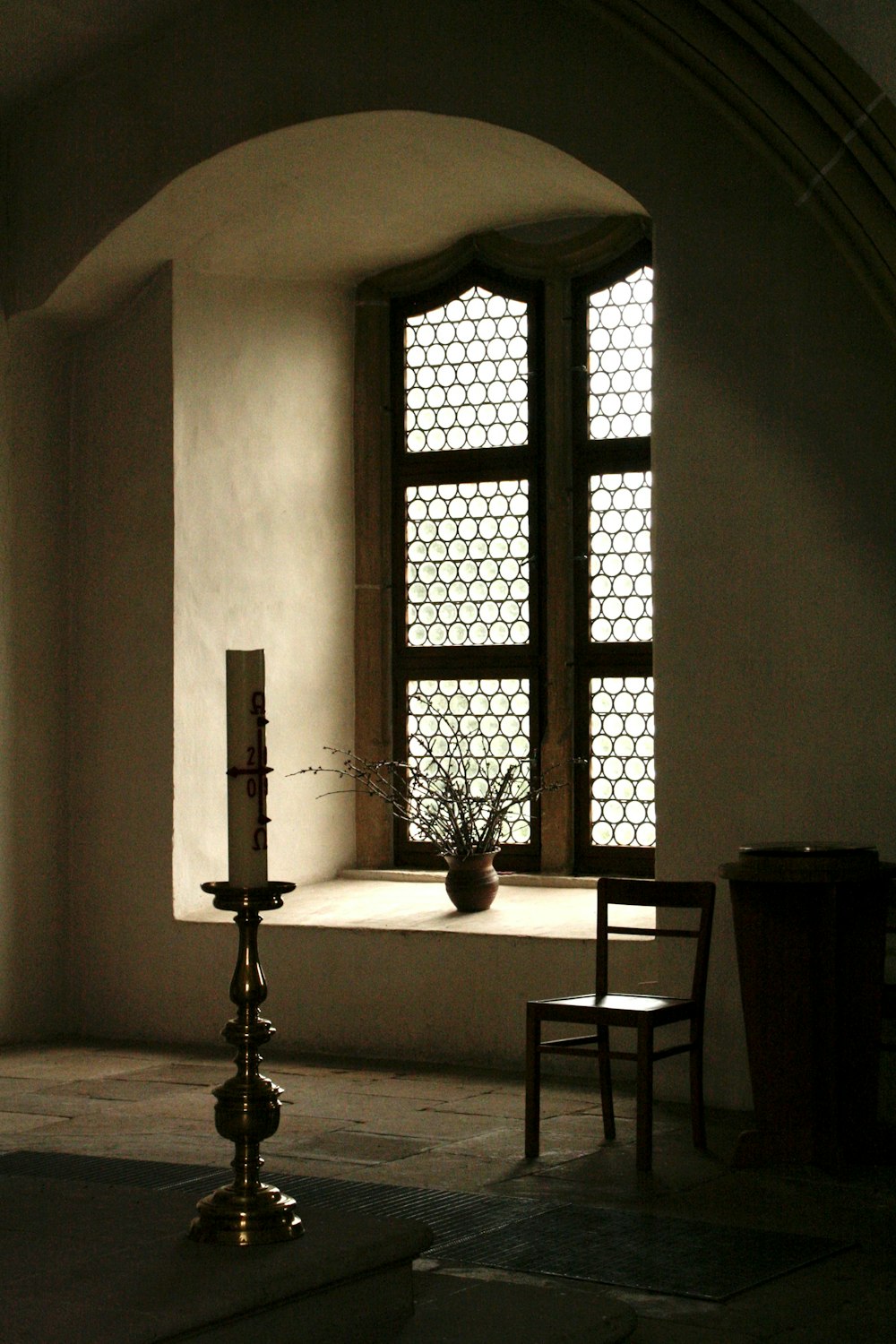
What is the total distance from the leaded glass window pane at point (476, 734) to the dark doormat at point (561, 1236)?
3113 millimetres

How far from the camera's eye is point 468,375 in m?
8.27

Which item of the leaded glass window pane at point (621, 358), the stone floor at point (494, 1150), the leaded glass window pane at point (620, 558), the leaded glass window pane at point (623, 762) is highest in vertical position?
the leaded glass window pane at point (621, 358)

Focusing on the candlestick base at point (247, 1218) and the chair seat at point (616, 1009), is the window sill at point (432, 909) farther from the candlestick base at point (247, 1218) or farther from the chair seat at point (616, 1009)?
the candlestick base at point (247, 1218)

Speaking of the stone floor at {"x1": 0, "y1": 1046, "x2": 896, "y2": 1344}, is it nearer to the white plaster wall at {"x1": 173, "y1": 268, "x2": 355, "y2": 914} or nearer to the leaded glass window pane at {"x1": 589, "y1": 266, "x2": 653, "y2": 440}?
the white plaster wall at {"x1": 173, "y1": 268, "x2": 355, "y2": 914}

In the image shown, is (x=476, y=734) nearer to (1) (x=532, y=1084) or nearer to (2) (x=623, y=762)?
(2) (x=623, y=762)

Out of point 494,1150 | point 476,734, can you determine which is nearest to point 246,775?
point 494,1150

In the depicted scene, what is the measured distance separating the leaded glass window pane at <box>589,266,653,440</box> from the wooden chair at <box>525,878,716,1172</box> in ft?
8.92

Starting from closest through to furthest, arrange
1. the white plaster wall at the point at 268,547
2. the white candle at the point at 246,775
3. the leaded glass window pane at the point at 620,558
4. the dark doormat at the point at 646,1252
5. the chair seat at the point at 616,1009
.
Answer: the white candle at the point at 246,775 < the dark doormat at the point at 646,1252 < the chair seat at the point at 616,1009 < the white plaster wall at the point at 268,547 < the leaded glass window pane at the point at 620,558

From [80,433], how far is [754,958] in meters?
4.16

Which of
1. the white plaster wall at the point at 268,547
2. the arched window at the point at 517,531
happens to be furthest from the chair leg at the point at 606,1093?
the white plaster wall at the point at 268,547

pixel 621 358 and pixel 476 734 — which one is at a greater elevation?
pixel 621 358

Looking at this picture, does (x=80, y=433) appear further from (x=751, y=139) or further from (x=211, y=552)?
(x=751, y=139)

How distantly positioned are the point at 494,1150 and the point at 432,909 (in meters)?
2.14

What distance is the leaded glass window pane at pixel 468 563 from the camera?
318 inches
